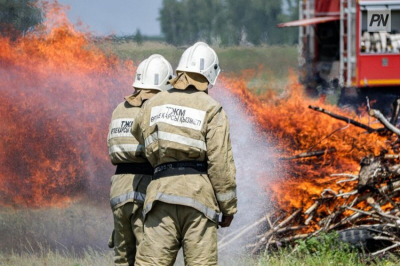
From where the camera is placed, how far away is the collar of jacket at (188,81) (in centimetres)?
Result: 484

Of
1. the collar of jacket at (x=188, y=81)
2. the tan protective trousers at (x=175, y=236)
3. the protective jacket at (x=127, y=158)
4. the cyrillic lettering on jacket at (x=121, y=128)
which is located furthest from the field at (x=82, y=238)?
the collar of jacket at (x=188, y=81)

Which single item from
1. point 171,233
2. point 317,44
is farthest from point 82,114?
point 317,44

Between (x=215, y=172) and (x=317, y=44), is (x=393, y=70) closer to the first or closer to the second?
(x=317, y=44)

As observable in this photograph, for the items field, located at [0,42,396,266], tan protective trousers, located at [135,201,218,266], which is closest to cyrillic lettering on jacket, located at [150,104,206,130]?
tan protective trousers, located at [135,201,218,266]

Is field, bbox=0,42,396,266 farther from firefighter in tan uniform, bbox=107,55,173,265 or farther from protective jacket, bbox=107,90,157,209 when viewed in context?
protective jacket, bbox=107,90,157,209

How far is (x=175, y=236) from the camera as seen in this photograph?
15.4 feet

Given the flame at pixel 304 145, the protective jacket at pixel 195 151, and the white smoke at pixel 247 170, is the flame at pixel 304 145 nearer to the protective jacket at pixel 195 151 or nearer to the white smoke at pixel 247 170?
the white smoke at pixel 247 170

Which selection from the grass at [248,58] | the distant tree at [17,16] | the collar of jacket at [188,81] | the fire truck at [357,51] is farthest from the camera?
the fire truck at [357,51]

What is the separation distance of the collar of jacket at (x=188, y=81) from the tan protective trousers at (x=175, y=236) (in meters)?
0.78

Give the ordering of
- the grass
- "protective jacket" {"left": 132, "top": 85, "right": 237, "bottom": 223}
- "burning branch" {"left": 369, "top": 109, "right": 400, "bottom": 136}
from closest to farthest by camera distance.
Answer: "protective jacket" {"left": 132, "top": 85, "right": 237, "bottom": 223} → "burning branch" {"left": 369, "top": 109, "right": 400, "bottom": 136} → the grass

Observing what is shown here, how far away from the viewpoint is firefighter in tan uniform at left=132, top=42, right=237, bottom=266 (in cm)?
463

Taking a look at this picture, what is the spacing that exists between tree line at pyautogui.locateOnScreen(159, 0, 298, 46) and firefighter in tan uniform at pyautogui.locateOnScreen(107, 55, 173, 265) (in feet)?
7.80

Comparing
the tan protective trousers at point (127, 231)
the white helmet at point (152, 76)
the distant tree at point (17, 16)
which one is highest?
the distant tree at point (17, 16)

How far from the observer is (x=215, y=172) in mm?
4633
